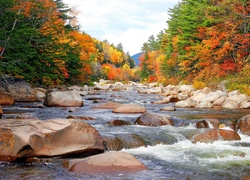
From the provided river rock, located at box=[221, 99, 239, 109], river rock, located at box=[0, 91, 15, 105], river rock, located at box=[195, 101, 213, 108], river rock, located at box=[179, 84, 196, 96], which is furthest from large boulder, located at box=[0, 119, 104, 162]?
river rock, located at box=[179, 84, 196, 96]

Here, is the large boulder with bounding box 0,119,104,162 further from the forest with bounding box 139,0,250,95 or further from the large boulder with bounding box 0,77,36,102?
the forest with bounding box 139,0,250,95

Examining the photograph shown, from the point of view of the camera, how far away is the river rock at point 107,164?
20.4 ft

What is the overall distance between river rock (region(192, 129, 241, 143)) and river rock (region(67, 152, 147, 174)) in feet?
11.3

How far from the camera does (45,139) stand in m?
7.02

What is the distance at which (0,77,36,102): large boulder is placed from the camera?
19184mm

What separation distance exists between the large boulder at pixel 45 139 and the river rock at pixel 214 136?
3180 mm

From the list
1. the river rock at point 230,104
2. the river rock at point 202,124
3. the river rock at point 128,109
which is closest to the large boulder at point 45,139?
the river rock at point 202,124

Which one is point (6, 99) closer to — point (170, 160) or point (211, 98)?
point (211, 98)

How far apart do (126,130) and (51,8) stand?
13903 millimetres

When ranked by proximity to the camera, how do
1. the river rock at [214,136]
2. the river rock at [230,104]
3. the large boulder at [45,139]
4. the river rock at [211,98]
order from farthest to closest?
the river rock at [211,98]
the river rock at [230,104]
the river rock at [214,136]
the large boulder at [45,139]

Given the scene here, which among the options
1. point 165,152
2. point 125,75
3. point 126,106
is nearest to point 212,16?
point 126,106

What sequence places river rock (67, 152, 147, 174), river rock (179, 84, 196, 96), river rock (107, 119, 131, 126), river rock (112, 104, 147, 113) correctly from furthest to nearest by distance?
river rock (179, 84, 196, 96) < river rock (112, 104, 147, 113) < river rock (107, 119, 131, 126) < river rock (67, 152, 147, 174)

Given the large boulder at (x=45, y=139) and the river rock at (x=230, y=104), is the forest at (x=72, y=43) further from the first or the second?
the large boulder at (x=45, y=139)

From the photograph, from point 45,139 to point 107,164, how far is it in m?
1.58
